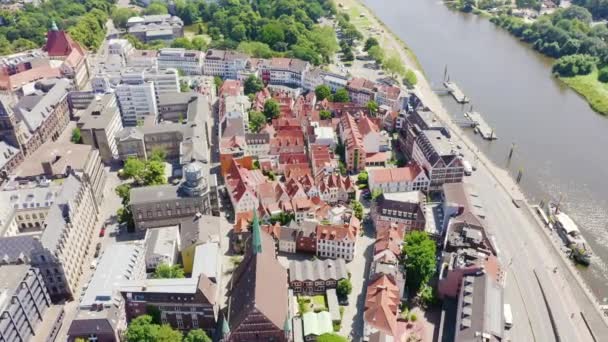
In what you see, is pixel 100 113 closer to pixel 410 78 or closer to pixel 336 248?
pixel 336 248

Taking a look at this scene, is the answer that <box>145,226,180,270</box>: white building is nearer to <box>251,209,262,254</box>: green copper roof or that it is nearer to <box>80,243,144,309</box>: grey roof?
<box>80,243,144,309</box>: grey roof

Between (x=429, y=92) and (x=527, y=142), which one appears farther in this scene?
(x=429, y=92)

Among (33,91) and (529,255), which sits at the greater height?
(33,91)

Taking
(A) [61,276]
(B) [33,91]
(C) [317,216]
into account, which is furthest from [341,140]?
(B) [33,91]

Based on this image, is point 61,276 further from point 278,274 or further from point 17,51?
point 17,51

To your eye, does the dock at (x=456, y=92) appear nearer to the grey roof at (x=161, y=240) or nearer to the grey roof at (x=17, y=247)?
the grey roof at (x=161, y=240)

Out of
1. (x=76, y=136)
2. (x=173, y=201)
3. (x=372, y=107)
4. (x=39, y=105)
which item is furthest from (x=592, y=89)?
(x=39, y=105)

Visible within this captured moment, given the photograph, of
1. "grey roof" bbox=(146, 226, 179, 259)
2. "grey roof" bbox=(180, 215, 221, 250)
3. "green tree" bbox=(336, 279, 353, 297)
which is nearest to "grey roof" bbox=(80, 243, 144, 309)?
"grey roof" bbox=(146, 226, 179, 259)
